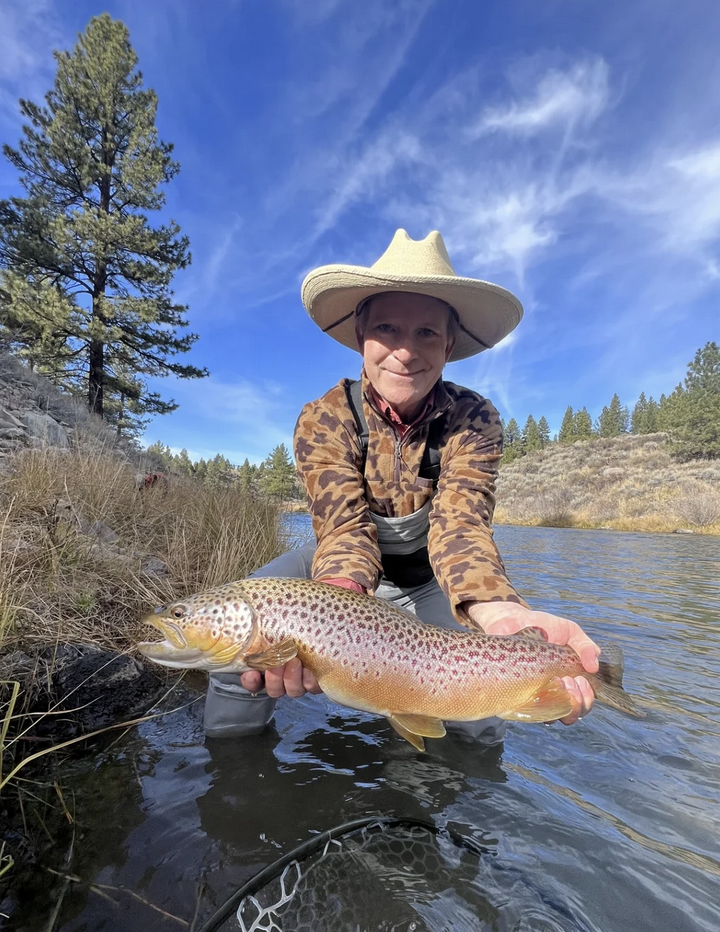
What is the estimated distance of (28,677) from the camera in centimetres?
307

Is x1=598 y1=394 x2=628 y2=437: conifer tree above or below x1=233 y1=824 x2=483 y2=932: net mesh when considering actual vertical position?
above

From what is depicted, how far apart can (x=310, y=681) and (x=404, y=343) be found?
2.25 metres

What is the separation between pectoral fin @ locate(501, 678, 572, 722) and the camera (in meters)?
2.30

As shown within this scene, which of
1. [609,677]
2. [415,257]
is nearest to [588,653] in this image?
[609,677]

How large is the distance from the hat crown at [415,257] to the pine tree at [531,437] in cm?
8876

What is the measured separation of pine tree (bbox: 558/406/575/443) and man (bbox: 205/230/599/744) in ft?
306

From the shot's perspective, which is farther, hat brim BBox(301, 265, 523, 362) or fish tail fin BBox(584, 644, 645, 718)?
hat brim BBox(301, 265, 523, 362)

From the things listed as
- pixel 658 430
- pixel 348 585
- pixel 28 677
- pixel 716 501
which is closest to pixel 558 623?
pixel 348 585

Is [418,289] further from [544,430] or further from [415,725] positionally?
[544,430]

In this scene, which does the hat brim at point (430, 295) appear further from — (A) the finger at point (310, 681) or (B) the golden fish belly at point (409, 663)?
(A) the finger at point (310, 681)

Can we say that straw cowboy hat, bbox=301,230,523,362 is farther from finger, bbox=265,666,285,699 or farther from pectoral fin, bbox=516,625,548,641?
finger, bbox=265,666,285,699

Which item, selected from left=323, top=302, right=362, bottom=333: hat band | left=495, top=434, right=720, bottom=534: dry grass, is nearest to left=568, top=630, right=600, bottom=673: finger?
left=323, top=302, right=362, bottom=333: hat band

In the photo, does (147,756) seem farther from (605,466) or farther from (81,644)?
(605,466)

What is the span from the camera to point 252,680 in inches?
99.3
